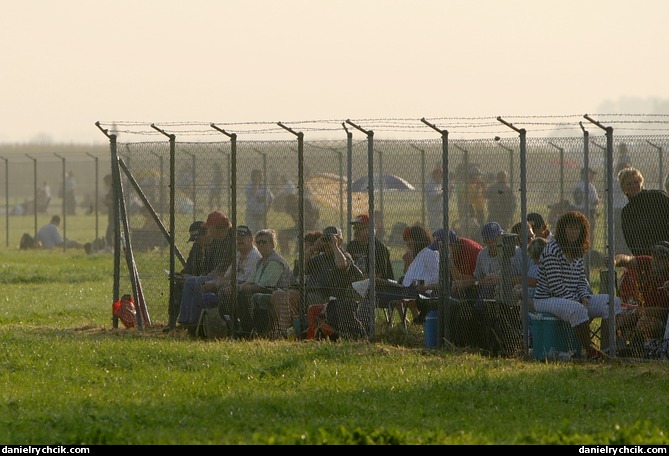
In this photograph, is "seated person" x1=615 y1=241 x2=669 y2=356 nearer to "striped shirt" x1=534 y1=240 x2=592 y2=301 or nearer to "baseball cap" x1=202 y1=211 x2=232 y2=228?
"striped shirt" x1=534 y1=240 x2=592 y2=301

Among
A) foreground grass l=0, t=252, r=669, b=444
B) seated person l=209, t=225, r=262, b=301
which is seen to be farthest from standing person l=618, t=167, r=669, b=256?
seated person l=209, t=225, r=262, b=301

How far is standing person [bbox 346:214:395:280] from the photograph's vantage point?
15133 millimetres

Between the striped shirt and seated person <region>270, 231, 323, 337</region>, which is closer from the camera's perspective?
the striped shirt

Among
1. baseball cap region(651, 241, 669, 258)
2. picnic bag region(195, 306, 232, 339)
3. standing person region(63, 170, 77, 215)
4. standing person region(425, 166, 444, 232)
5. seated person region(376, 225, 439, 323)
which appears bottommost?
picnic bag region(195, 306, 232, 339)

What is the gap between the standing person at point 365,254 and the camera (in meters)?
15.1

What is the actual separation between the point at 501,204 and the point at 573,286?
4983 mm

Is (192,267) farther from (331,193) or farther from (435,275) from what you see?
(331,193)

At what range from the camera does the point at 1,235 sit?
41719 mm

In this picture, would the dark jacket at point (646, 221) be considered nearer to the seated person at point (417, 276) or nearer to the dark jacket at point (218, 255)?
the seated person at point (417, 276)

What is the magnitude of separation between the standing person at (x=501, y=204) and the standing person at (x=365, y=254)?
2424 millimetres

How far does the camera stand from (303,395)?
34.0 feet

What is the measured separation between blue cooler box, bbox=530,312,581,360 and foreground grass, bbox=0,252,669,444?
0.32 m

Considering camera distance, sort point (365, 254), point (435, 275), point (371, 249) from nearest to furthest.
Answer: point (371, 249) < point (435, 275) < point (365, 254)

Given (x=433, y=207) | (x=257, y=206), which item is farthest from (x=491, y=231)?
(x=257, y=206)
